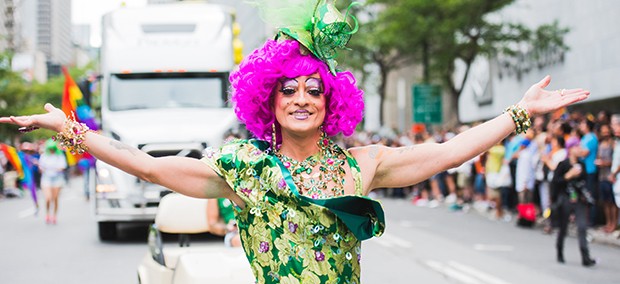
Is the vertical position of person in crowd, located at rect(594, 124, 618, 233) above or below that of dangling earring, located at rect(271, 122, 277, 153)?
below

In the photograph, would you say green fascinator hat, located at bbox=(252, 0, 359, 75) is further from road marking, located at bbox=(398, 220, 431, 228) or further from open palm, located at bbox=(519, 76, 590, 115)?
road marking, located at bbox=(398, 220, 431, 228)

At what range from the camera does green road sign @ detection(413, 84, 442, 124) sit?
29.2 meters

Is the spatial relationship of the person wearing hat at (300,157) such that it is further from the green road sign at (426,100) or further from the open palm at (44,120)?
the green road sign at (426,100)

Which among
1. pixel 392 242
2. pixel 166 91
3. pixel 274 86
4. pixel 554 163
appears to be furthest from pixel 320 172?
pixel 166 91

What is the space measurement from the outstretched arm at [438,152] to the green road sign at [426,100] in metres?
26.4

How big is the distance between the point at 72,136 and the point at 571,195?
8.54m

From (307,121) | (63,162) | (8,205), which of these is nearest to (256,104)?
(307,121)

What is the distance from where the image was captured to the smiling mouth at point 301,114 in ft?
9.66

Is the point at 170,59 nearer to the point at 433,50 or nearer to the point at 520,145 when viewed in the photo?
the point at 520,145

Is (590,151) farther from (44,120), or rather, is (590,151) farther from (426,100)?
(426,100)

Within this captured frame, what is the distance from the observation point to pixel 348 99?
9.95 feet

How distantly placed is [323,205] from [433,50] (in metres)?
30.8

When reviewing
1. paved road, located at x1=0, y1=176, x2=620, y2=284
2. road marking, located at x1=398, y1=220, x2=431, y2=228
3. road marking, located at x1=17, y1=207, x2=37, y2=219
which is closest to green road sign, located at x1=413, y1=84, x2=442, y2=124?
paved road, located at x1=0, y1=176, x2=620, y2=284

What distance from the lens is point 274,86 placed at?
2.99m
